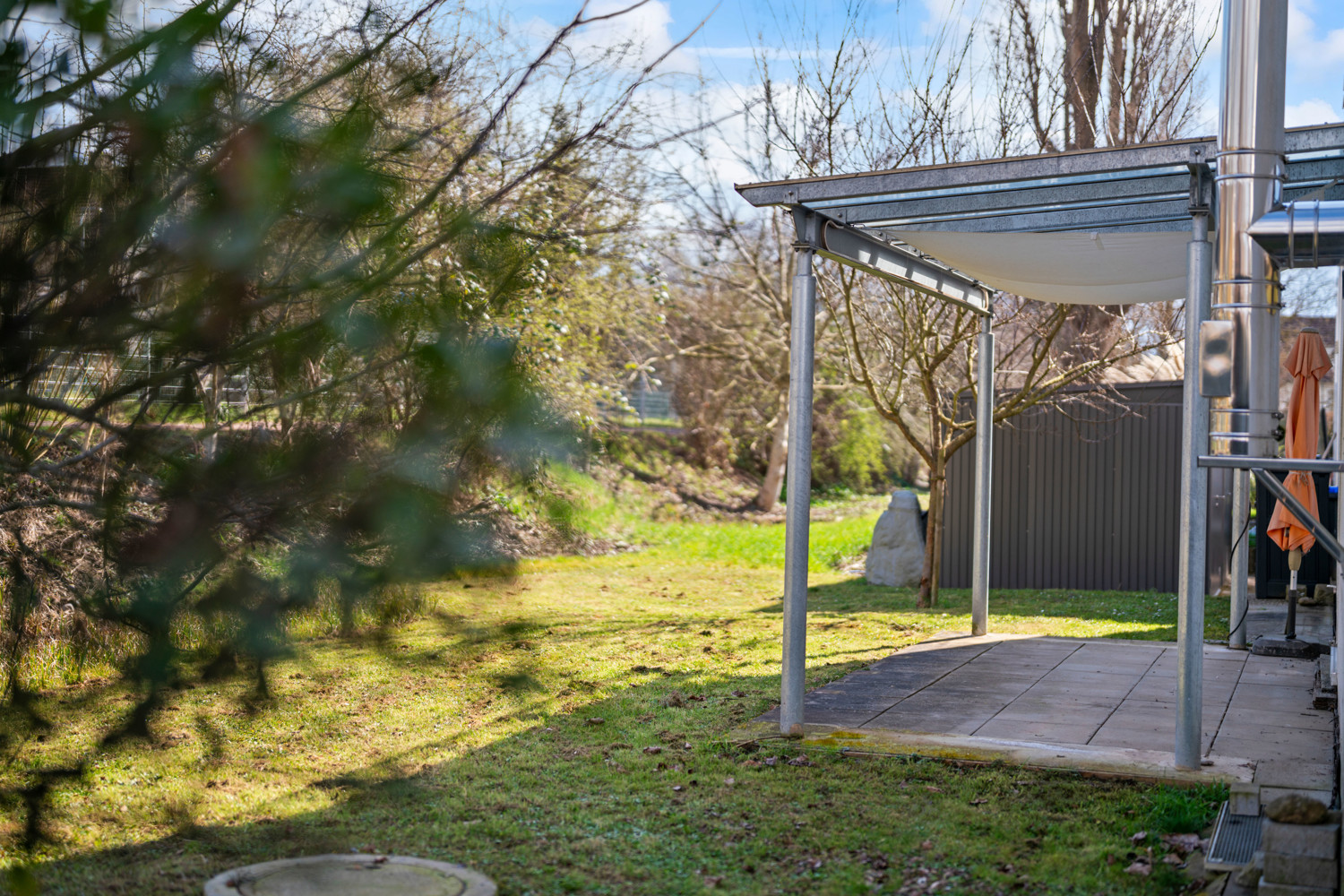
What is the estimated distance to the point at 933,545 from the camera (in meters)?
10.4

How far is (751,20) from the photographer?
400 inches

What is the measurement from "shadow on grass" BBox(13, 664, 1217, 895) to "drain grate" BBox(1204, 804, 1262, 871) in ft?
0.50

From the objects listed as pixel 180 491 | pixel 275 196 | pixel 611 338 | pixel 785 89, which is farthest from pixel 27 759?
pixel 611 338

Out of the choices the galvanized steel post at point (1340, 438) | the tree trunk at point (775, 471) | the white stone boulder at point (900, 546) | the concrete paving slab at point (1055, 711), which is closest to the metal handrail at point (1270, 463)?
the galvanized steel post at point (1340, 438)

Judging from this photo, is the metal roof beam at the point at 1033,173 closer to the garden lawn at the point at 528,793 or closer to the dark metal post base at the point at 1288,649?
the garden lawn at the point at 528,793

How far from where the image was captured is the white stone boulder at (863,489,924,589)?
39.3ft

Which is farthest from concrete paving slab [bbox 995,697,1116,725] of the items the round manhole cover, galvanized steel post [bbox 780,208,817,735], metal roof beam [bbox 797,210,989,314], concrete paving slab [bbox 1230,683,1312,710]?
the round manhole cover

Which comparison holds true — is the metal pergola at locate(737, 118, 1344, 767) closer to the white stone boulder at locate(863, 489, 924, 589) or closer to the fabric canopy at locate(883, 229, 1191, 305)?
the fabric canopy at locate(883, 229, 1191, 305)

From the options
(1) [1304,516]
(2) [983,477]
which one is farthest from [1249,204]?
(2) [983,477]

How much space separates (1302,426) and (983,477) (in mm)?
2341

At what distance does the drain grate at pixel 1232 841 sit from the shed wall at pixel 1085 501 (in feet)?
25.2

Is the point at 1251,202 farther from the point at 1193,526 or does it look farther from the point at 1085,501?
the point at 1085,501

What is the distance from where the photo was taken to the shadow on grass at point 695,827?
3529mm

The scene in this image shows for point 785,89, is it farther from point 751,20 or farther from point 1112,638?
point 1112,638
